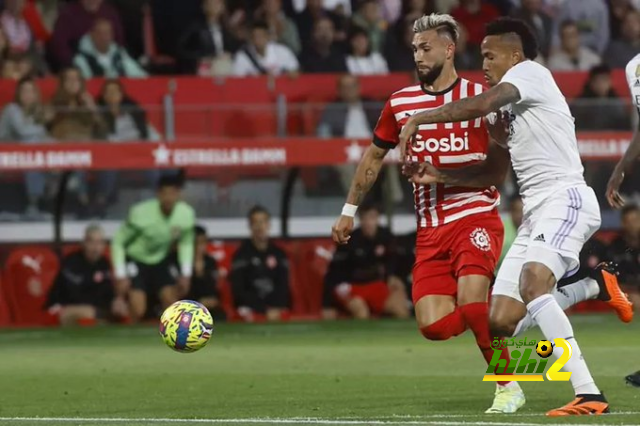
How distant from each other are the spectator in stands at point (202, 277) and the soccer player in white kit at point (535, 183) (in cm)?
935

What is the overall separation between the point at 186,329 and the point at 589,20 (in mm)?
13695

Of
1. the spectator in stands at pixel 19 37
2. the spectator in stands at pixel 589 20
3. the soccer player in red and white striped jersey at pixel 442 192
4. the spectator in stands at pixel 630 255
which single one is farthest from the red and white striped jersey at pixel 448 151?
the spectator in stands at pixel 589 20

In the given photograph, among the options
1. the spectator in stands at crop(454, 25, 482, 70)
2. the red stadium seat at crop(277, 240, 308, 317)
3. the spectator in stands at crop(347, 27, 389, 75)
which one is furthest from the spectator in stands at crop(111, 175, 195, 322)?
the spectator in stands at crop(454, 25, 482, 70)

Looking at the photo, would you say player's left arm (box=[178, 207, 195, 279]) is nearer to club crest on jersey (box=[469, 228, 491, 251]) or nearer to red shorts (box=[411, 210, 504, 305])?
red shorts (box=[411, 210, 504, 305])

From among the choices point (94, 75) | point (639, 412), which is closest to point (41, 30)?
point (94, 75)

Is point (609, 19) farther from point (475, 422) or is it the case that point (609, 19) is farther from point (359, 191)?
A: point (475, 422)

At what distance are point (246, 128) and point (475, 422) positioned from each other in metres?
11.0

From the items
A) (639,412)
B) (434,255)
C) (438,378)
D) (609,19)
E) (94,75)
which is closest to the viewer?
(639,412)

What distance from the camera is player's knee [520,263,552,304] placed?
8.70 metres

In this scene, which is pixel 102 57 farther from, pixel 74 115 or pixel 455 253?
pixel 455 253

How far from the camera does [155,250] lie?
18.6 meters

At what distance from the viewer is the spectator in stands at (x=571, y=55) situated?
21.2 metres

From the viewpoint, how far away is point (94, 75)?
20406mm

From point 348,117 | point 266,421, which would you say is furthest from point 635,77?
point 348,117
